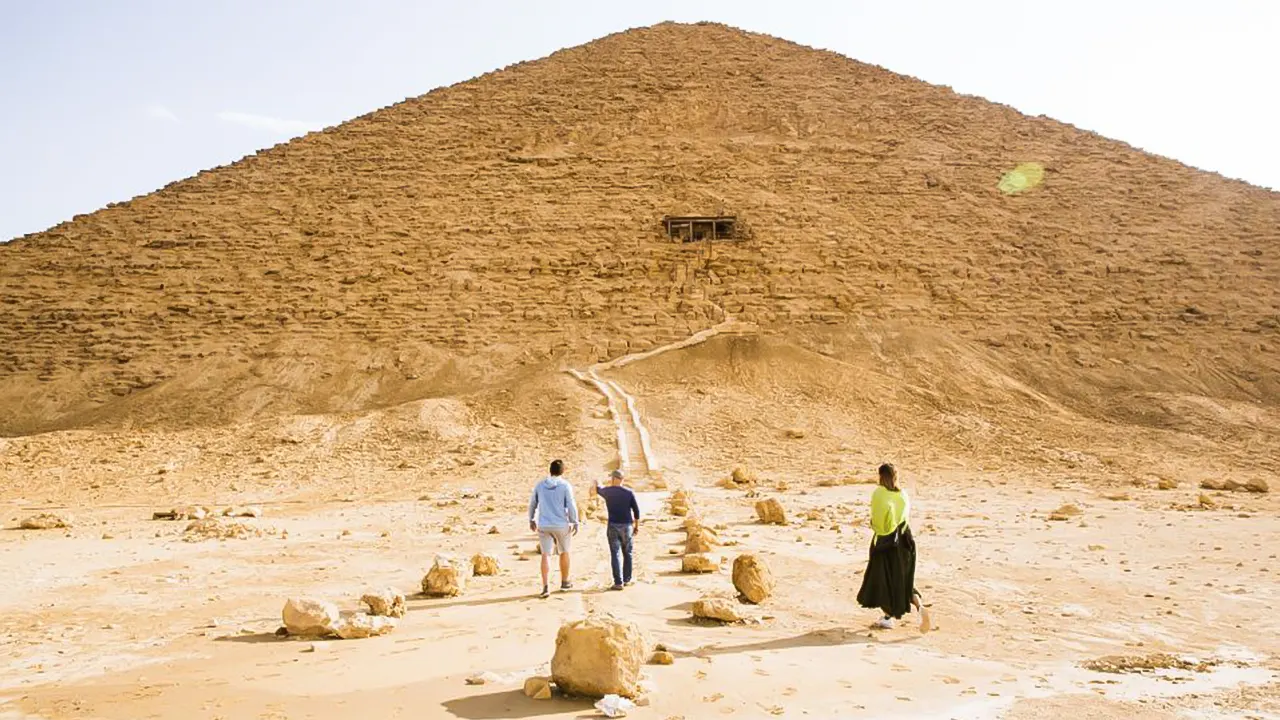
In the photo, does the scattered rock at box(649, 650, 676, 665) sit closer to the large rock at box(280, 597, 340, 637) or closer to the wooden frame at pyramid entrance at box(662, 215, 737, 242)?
the large rock at box(280, 597, 340, 637)

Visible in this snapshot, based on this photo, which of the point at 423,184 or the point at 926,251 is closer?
the point at 926,251

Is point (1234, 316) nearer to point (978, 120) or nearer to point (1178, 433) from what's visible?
point (1178, 433)

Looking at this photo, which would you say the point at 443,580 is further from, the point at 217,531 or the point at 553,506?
the point at 217,531

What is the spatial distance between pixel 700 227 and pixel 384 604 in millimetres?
19266

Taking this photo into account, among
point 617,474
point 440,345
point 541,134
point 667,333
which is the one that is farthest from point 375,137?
point 617,474

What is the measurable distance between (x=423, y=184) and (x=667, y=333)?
978 centimetres

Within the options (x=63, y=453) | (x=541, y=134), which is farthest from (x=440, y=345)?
(x=541, y=134)

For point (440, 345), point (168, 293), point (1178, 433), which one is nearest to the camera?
point (1178, 433)

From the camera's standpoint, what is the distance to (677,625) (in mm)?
5020

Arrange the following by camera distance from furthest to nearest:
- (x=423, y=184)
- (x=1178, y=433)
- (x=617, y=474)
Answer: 1. (x=423, y=184)
2. (x=1178, y=433)
3. (x=617, y=474)

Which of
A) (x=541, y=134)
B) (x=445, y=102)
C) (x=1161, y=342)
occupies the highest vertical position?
(x=445, y=102)

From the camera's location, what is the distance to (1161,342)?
1989 cm

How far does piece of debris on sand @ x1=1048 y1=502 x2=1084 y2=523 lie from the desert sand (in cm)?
6

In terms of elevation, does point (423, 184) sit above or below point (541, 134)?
below
